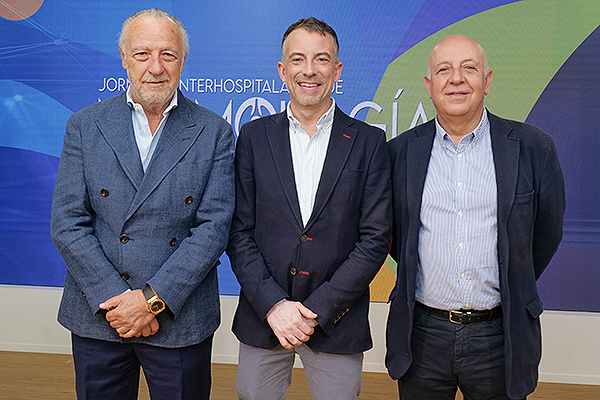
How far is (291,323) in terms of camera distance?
2012 mm

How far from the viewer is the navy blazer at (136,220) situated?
1.97 meters

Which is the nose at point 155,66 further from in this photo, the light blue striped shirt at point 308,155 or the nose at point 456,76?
the nose at point 456,76

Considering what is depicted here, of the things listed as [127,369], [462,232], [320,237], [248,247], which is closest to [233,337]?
[127,369]

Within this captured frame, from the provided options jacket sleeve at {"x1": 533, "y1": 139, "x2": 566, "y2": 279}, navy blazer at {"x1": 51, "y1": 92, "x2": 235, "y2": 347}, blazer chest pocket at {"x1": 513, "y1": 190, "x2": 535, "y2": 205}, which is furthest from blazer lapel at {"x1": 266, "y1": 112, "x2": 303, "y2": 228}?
jacket sleeve at {"x1": 533, "y1": 139, "x2": 566, "y2": 279}

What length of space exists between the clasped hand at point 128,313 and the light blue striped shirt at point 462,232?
1.08 m

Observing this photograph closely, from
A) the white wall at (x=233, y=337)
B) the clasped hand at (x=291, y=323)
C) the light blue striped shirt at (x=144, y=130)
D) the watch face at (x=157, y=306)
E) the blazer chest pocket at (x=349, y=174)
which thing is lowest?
the white wall at (x=233, y=337)

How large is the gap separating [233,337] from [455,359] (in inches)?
94.7

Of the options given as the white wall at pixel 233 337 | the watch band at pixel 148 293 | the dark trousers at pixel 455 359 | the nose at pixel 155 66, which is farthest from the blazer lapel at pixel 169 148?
the white wall at pixel 233 337

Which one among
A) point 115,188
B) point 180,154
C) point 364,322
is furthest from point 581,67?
point 115,188

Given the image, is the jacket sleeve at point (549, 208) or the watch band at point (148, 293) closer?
the watch band at point (148, 293)

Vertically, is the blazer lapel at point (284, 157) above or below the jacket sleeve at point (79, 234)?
above

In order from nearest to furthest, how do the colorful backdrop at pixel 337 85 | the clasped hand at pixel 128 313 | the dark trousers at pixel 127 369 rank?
the clasped hand at pixel 128 313, the dark trousers at pixel 127 369, the colorful backdrop at pixel 337 85

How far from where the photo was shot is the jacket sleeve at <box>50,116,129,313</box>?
76.7 inches

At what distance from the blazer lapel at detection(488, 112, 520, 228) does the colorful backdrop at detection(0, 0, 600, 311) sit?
1.78 metres
